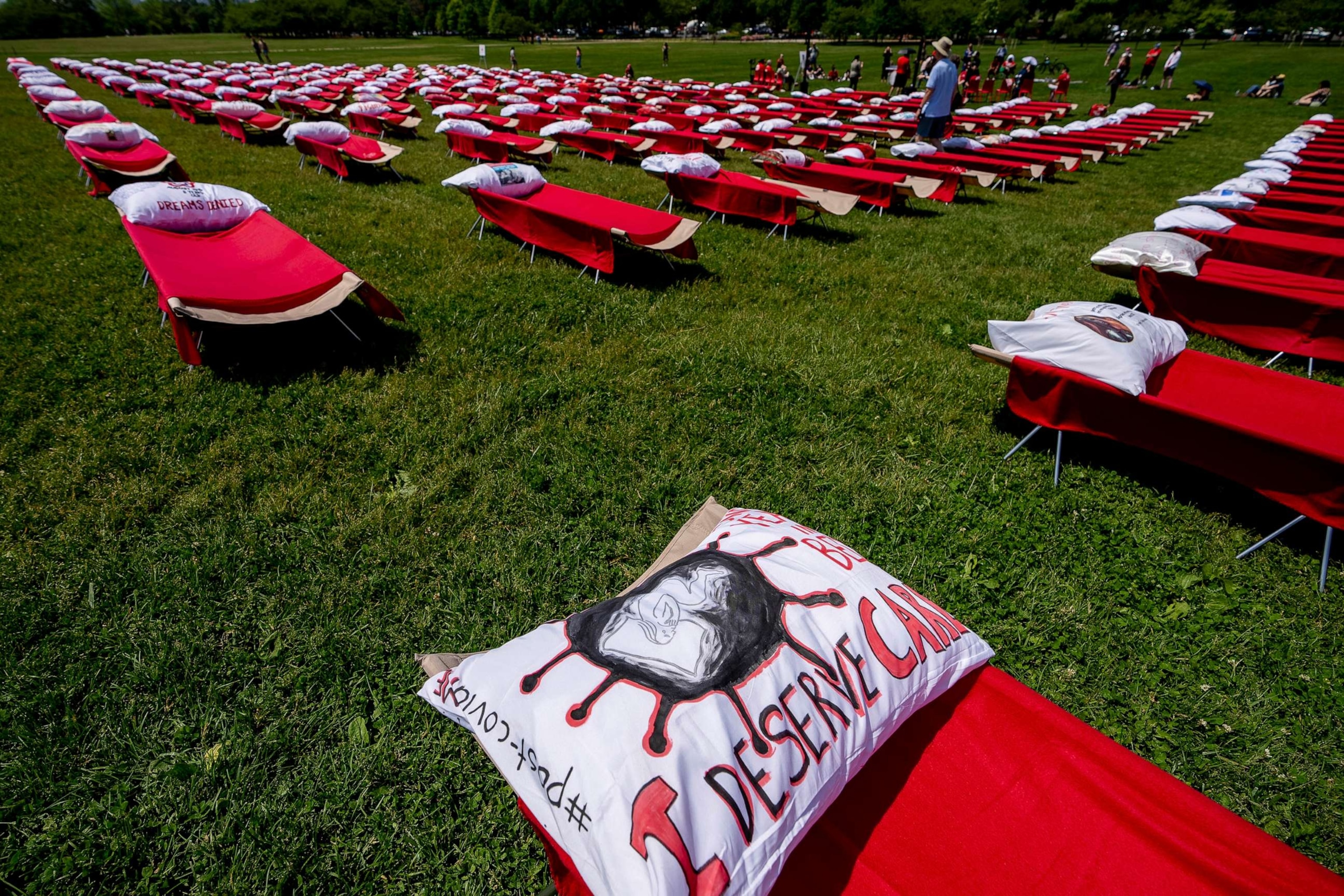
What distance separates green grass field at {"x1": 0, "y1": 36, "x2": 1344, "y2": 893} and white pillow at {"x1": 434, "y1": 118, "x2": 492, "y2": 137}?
7.11 metres

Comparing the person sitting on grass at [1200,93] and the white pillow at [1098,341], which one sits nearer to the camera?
the white pillow at [1098,341]

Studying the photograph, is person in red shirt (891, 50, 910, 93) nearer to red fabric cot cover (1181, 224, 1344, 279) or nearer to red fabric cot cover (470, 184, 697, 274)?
red fabric cot cover (1181, 224, 1344, 279)

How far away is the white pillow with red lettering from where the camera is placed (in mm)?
1660

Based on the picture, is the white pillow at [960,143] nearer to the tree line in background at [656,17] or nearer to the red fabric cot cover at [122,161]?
the red fabric cot cover at [122,161]

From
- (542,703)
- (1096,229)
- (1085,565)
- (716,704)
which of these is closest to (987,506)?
(1085,565)

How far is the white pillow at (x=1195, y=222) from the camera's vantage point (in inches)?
281

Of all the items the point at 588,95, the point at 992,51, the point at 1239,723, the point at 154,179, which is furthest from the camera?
the point at 992,51

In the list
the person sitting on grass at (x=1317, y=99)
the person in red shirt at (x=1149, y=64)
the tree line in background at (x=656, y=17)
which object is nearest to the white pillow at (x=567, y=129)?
the person in red shirt at (x=1149, y=64)

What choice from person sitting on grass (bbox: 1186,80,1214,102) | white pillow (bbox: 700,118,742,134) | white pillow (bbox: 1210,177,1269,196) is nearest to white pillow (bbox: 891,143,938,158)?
white pillow (bbox: 700,118,742,134)

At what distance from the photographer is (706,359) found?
5.84m

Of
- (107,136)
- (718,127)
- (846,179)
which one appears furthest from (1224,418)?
(107,136)

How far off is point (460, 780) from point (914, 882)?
184 centimetres

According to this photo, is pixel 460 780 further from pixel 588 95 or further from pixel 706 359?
pixel 588 95

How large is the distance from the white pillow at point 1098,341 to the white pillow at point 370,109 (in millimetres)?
17771
